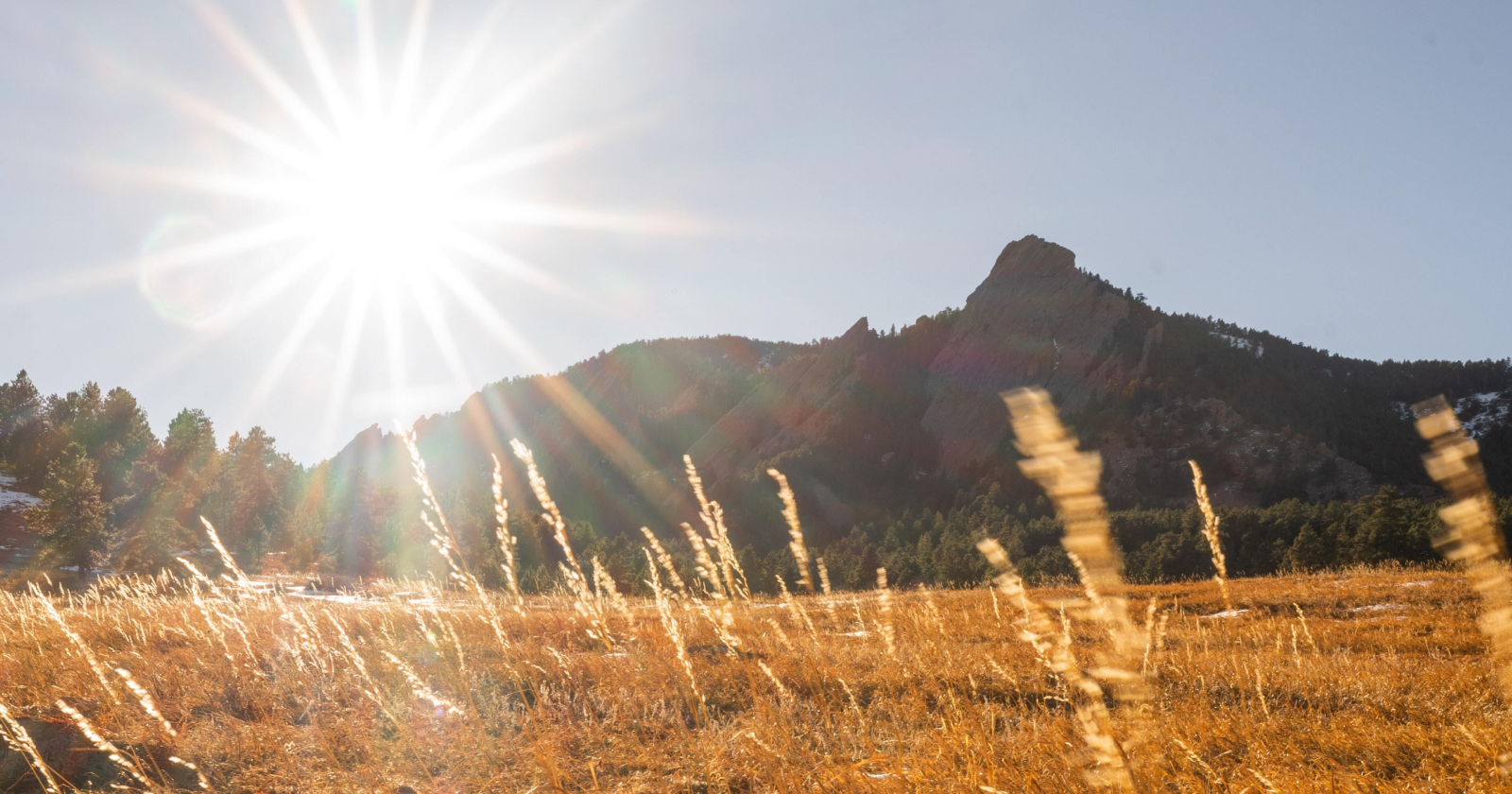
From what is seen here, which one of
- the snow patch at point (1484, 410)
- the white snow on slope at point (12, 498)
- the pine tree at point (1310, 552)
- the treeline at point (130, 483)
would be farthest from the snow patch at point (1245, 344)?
the white snow on slope at point (12, 498)

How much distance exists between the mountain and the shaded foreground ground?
201ft

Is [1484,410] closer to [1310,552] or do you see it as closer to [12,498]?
[1310,552]

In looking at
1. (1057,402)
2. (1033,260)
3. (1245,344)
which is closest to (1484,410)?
(1245,344)

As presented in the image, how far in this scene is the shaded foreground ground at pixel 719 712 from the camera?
3012mm

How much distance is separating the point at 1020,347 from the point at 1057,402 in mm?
14337

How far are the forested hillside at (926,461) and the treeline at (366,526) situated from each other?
206 millimetres

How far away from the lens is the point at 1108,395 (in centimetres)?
7969

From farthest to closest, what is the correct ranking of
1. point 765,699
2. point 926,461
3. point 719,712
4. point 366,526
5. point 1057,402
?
point 926,461, point 1057,402, point 366,526, point 719,712, point 765,699

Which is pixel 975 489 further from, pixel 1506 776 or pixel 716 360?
pixel 716 360

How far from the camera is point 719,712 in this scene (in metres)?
4.75

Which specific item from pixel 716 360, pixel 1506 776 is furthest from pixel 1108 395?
pixel 716 360

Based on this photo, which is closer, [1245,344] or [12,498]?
[12,498]

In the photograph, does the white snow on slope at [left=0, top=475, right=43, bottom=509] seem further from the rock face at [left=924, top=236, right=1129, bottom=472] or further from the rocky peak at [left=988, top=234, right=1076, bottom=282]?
the rocky peak at [left=988, top=234, right=1076, bottom=282]

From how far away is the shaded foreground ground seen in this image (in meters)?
3.01
